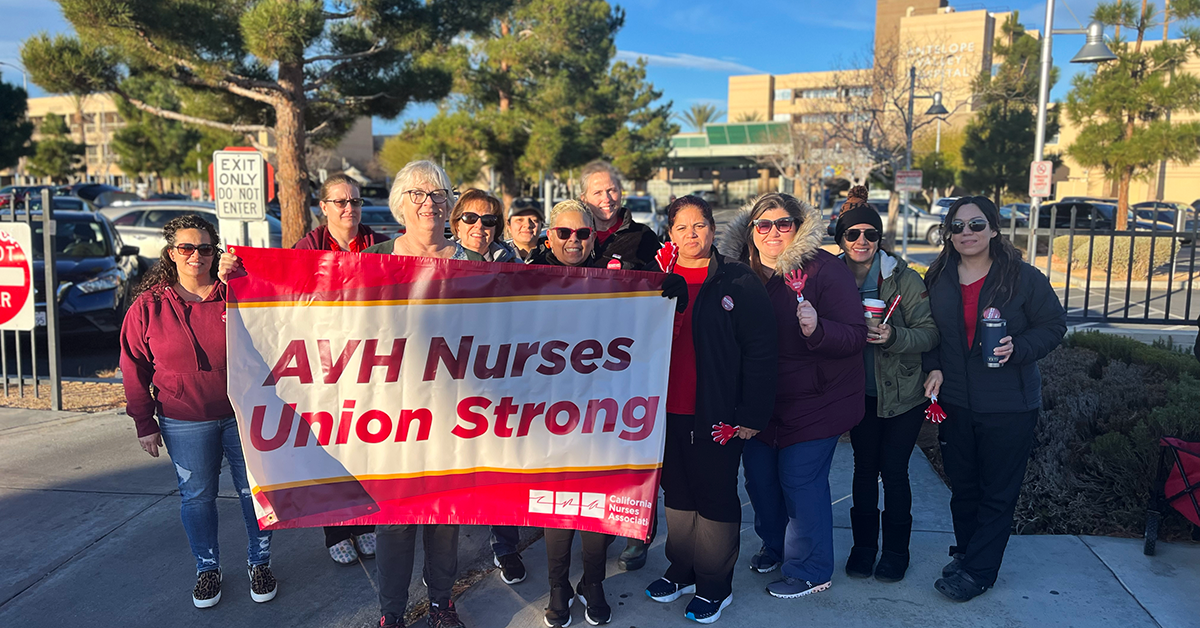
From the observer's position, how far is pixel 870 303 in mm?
3482

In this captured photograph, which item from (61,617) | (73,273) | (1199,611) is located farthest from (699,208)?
(73,273)

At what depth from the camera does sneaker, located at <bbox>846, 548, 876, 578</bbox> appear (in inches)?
150

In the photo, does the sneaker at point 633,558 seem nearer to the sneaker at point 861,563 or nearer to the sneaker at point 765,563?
the sneaker at point 765,563

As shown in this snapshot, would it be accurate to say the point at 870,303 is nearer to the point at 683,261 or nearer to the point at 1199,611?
the point at 683,261

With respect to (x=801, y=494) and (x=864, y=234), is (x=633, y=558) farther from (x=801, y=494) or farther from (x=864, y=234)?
(x=864, y=234)

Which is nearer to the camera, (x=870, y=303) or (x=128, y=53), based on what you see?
(x=870, y=303)

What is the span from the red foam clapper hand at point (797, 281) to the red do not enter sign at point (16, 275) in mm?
6245

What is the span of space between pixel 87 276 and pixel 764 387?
8848mm

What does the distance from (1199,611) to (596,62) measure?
29.8m

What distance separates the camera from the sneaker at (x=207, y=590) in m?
3.55

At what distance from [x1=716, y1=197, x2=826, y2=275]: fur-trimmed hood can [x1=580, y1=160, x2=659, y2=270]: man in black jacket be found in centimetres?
45

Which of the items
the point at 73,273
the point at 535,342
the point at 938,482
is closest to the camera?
the point at 535,342

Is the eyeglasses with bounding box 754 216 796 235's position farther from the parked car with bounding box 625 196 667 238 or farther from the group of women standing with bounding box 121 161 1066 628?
the parked car with bounding box 625 196 667 238

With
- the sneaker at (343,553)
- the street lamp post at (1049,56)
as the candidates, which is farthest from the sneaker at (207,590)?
the street lamp post at (1049,56)
